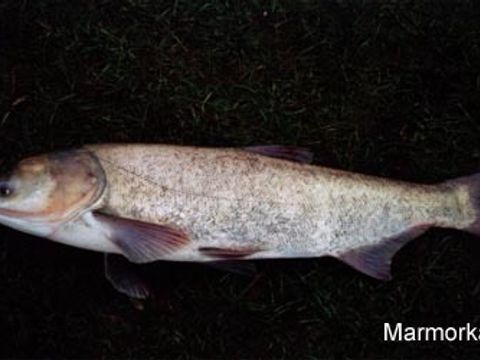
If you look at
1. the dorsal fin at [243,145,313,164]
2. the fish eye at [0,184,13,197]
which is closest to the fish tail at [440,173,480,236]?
the dorsal fin at [243,145,313,164]

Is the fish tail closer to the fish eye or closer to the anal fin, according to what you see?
the anal fin

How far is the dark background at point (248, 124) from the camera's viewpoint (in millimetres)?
3383

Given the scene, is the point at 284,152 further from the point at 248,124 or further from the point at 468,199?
the point at 468,199

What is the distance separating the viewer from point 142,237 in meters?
2.94

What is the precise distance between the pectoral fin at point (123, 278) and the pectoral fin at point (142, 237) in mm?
247

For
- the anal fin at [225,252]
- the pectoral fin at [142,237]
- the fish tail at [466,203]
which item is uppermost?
the fish tail at [466,203]

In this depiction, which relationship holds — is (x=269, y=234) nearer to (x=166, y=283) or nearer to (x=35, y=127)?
(x=166, y=283)

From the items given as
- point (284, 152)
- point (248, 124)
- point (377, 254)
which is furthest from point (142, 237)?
point (377, 254)

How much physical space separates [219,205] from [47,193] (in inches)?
26.0

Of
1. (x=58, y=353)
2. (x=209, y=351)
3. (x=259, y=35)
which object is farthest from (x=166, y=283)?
(x=259, y=35)

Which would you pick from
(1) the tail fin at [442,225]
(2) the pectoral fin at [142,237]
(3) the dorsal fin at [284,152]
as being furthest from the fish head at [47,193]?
(1) the tail fin at [442,225]

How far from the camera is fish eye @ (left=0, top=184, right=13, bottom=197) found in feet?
9.61

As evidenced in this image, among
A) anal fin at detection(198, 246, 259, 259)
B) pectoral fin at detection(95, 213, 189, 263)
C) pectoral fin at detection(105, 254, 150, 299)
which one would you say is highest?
pectoral fin at detection(95, 213, 189, 263)

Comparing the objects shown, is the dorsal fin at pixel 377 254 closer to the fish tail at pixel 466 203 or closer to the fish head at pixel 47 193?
the fish tail at pixel 466 203
